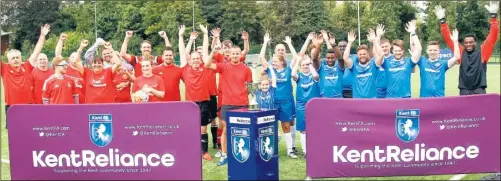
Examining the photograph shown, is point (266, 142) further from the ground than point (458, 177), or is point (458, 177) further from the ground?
point (266, 142)

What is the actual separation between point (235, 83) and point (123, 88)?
73.7 inches

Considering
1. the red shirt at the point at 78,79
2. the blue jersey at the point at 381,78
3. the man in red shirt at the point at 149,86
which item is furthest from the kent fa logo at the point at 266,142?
the red shirt at the point at 78,79

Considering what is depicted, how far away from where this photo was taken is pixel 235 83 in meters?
8.34

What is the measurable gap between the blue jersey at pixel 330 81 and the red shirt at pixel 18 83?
5.30m

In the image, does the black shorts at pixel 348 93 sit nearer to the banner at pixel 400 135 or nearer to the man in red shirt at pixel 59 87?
the banner at pixel 400 135

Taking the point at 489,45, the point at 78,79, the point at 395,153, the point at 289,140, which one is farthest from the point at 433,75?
the point at 78,79

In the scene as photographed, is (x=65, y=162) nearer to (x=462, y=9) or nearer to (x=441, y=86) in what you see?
(x=441, y=86)

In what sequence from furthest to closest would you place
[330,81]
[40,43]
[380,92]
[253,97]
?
1. [40,43]
2. [330,81]
3. [380,92]
4. [253,97]

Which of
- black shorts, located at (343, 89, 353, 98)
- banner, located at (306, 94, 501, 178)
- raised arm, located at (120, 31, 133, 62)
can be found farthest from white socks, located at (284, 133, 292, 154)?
raised arm, located at (120, 31, 133, 62)

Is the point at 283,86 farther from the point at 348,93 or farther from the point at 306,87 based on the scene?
the point at 348,93

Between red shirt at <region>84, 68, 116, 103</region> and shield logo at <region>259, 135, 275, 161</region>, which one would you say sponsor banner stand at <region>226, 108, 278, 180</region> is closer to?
shield logo at <region>259, 135, 275, 161</region>

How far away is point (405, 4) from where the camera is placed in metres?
54.4

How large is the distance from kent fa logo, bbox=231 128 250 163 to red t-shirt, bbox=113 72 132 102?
9.17 feet

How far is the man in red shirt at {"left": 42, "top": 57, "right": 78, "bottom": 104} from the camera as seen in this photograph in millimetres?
8844
